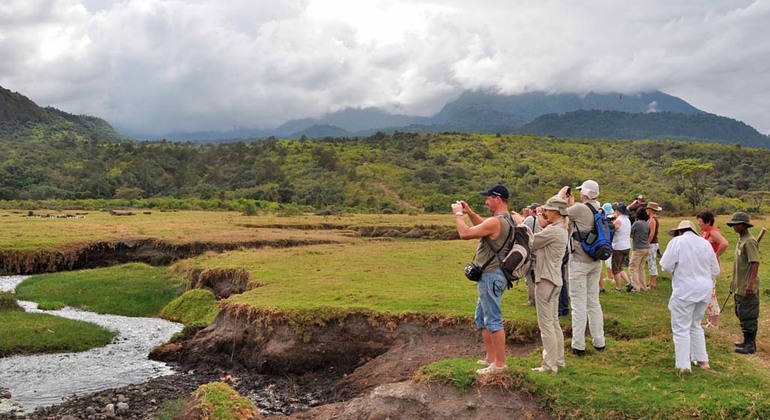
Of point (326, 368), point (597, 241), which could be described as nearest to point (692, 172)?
point (326, 368)

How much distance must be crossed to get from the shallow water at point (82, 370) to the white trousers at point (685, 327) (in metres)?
13.0

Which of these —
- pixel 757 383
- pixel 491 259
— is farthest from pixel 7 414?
pixel 757 383

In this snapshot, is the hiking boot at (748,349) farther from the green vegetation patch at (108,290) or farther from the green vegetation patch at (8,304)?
the green vegetation patch at (8,304)

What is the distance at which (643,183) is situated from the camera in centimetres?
9388

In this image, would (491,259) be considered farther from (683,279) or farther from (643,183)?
(643,183)

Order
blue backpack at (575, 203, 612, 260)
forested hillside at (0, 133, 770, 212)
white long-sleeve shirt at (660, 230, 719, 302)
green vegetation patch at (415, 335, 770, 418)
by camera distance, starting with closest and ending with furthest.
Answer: green vegetation patch at (415, 335, 770, 418) → white long-sleeve shirt at (660, 230, 719, 302) → blue backpack at (575, 203, 612, 260) → forested hillside at (0, 133, 770, 212)

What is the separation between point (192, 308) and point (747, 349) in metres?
18.5

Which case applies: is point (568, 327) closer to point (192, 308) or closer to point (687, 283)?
point (687, 283)

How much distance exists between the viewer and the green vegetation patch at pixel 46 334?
57.9 ft

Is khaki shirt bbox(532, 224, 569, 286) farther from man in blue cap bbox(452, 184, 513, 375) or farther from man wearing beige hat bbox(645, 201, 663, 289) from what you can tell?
man wearing beige hat bbox(645, 201, 663, 289)

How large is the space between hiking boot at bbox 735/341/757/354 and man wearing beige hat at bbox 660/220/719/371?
6.88 ft

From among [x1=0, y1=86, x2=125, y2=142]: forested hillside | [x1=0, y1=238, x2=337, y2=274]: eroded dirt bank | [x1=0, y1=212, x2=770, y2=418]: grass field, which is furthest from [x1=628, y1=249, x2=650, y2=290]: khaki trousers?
[x1=0, y1=86, x2=125, y2=142]: forested hillside

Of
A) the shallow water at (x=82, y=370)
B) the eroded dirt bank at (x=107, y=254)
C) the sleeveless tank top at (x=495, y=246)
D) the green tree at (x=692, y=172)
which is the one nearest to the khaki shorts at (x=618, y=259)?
the sleeveless tank top at (x=495, y=246)

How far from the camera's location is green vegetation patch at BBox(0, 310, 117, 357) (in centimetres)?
1764
